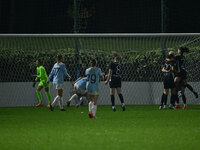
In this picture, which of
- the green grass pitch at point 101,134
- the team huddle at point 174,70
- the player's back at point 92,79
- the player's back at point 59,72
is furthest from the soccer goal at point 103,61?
the green grass pitch at point 101,134

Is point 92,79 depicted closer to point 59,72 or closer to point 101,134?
point 59,72

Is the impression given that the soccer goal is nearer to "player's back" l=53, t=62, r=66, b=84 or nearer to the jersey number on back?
"player's back" l=53, t=62, r=66, b=84

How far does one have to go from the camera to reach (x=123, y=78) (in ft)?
70.0

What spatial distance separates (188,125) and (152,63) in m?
10.2

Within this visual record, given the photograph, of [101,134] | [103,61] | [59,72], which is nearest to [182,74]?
[59,72]

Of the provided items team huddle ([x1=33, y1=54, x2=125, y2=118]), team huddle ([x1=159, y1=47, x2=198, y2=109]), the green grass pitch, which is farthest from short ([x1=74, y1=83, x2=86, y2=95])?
the green grass pitch

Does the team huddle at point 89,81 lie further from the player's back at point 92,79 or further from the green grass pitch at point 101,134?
the green grass pitch at point 101,134

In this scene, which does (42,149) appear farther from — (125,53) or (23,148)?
(125,53)

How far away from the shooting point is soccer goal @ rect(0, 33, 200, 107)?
20.6 meters
